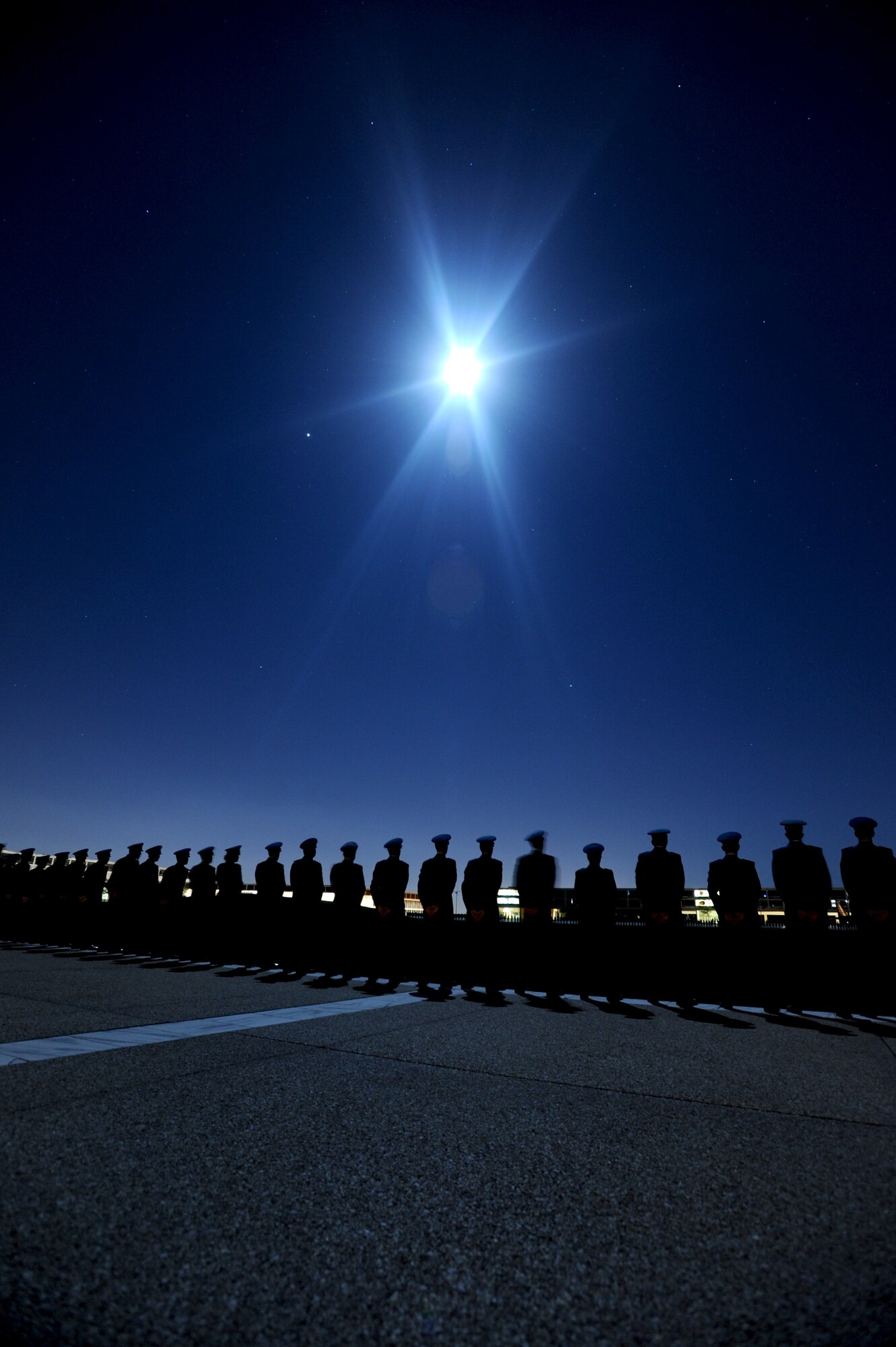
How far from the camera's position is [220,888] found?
10898mm

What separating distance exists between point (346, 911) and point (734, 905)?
5.35 meters

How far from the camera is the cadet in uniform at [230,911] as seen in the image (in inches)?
416

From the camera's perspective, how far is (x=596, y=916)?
7629 mm

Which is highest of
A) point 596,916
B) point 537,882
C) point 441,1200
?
point 537,882

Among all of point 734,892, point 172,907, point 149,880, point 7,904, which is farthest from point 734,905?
point 7,904

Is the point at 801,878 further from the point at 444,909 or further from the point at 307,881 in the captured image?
the point at 307,881

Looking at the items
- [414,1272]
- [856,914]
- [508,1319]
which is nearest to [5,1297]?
[414,1272]

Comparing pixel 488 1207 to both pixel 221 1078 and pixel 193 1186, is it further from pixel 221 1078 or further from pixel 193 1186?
pixel 221 1078

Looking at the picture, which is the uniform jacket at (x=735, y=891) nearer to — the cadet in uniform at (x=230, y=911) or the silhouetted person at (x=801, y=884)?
the silhouetted person at (x=801, y=884)

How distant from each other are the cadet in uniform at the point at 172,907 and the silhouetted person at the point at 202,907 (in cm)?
36

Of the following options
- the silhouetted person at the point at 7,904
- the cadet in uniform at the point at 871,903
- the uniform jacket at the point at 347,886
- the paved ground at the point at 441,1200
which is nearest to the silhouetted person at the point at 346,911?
the uniform jacket at the point at 347,886

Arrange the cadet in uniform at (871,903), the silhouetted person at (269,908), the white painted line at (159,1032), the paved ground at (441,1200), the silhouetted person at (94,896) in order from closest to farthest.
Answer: the paved ground at (441,1200)
the white painted line at (159,1032)
the cadet in uniform at (871,903)
the silhouetted person at (269,908)
the silhouetted person at (94,896)

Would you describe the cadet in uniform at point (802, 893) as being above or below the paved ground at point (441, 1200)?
above

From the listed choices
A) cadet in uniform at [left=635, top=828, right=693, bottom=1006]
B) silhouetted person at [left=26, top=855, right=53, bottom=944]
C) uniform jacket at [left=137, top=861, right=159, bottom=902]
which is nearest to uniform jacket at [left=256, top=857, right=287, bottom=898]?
uniform jacket at [left=137, top=861, right=159, bottom=902]
